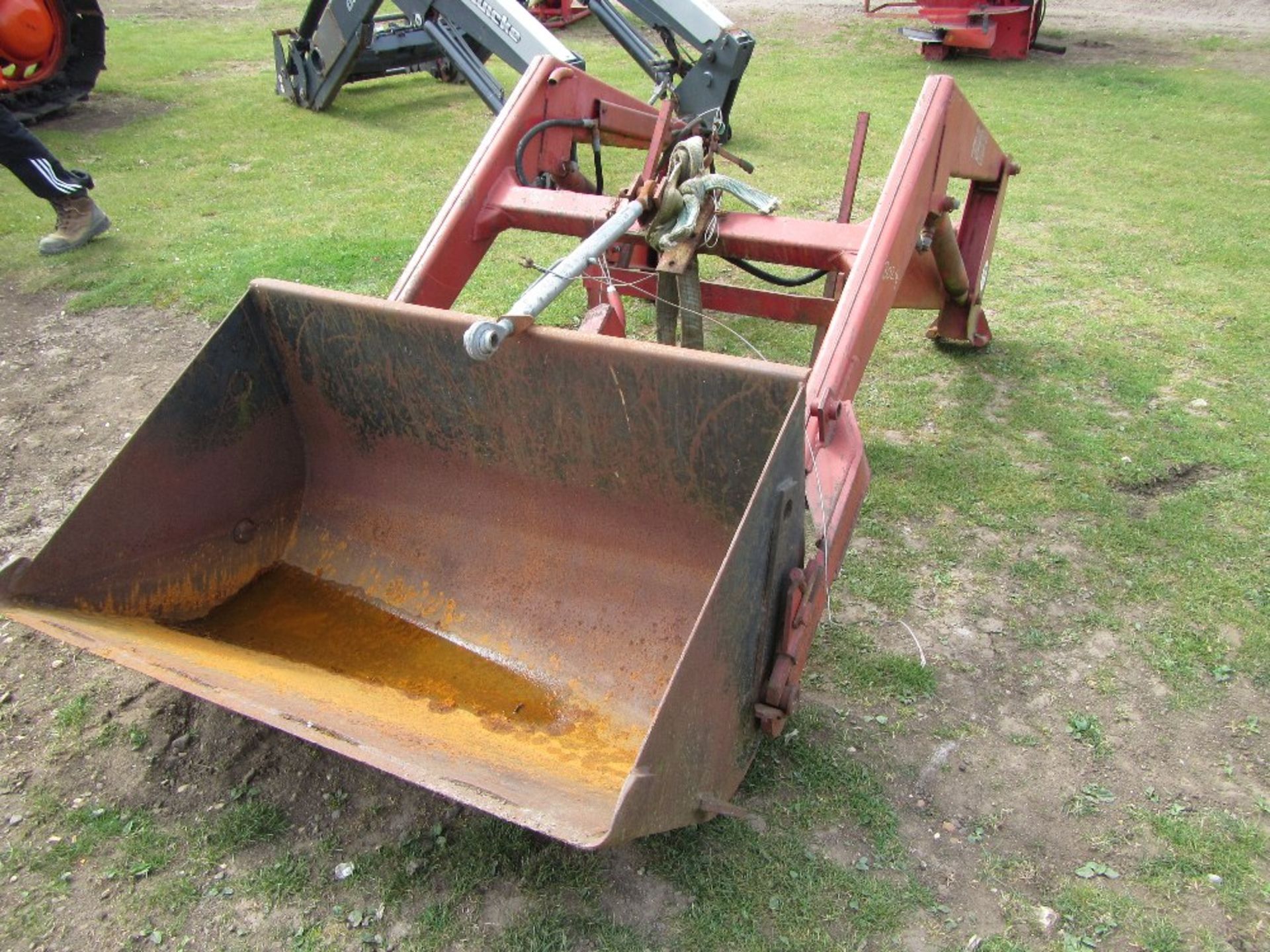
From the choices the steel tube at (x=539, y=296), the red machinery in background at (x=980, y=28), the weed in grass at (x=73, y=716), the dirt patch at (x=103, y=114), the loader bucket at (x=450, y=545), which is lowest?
the dirt patch at (x=103, y=114)

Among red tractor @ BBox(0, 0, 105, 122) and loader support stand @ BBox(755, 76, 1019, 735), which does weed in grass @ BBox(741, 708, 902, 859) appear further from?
red tractor @ BBox(0, 0, 105, 122)

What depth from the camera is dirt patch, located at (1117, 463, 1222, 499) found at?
3.37 metres

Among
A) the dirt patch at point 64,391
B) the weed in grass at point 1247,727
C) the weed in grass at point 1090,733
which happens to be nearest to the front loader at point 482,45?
the dirt patch at point 64,391

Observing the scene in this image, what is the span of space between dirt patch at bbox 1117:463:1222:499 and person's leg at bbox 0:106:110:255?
5.12m

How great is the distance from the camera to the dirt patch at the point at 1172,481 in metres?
3.37

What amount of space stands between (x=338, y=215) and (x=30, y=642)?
3.81 meters

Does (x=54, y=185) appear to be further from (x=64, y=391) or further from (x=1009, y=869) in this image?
(x=1009, y=869)

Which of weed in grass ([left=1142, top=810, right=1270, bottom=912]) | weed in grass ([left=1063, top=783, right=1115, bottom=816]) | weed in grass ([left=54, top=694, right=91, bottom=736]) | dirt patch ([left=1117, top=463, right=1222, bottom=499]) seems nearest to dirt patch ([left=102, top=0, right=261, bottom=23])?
weed in grass ([left=54, top=694, right=91, bottom=736])

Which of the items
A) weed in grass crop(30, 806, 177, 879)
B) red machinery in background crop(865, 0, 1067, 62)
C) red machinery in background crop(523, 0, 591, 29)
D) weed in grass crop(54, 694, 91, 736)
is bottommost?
red machinery in background crop(523, 0, 591, 29)

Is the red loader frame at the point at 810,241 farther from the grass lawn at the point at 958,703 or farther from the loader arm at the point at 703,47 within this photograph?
the loader arm at the point at 703,47

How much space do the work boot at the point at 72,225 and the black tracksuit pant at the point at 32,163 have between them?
0.13 ft

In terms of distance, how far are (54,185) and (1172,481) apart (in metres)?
5.32

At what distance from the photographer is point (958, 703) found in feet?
8.39

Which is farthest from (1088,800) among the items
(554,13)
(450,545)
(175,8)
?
(175,8)
